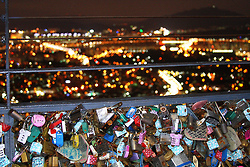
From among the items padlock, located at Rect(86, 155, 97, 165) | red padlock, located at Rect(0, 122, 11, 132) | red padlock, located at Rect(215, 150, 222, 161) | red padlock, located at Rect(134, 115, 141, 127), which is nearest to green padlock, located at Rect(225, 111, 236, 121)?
red padlock, located at Rect(215, 150, 222, 161)

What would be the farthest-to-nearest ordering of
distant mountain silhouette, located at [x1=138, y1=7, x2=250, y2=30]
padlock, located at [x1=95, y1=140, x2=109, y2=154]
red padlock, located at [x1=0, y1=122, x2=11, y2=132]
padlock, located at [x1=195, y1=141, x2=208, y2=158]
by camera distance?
distant mountain silhouette, located at [x1=138, y1=7, x2=250, y2=30]
padlock, located at [x1=195, y1=141, x2=208, y2=158]
padlock, located at [x1=95, y1=140, x2=109, y2=154]
red padlock, located at [x1=0, y1=122, x2=11, y2=132]

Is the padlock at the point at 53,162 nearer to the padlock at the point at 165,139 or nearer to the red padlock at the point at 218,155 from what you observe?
the padlock at the point at 165,139

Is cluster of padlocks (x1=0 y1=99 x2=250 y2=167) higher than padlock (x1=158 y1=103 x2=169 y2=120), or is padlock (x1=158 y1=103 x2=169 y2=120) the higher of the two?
padlock (x1=158 y1=103 x2=169 y2=120)

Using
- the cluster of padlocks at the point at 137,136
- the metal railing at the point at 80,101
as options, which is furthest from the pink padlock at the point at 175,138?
the metal railing at the point at 80,101

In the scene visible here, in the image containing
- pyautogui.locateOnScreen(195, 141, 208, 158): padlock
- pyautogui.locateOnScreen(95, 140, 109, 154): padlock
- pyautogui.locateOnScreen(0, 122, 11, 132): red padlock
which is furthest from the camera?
pyautogui.locateOnScreen(195, 141, 208, 158): padlock

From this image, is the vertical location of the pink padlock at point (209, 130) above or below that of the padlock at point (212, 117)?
below

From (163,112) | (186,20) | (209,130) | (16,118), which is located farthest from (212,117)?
(186,20)

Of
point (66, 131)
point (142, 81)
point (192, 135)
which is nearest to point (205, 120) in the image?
point (192, 135)

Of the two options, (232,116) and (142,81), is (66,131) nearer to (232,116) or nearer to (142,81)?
(232,116)

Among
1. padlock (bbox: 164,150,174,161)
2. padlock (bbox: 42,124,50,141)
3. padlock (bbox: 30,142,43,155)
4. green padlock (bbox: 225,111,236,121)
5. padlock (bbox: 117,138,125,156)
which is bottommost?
padlock (bbox: 164,150,174,161)

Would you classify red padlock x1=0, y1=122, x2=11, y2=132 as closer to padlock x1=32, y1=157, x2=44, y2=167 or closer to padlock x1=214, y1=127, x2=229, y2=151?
padlock x1=32, y1=157, x2=44, y2=167
